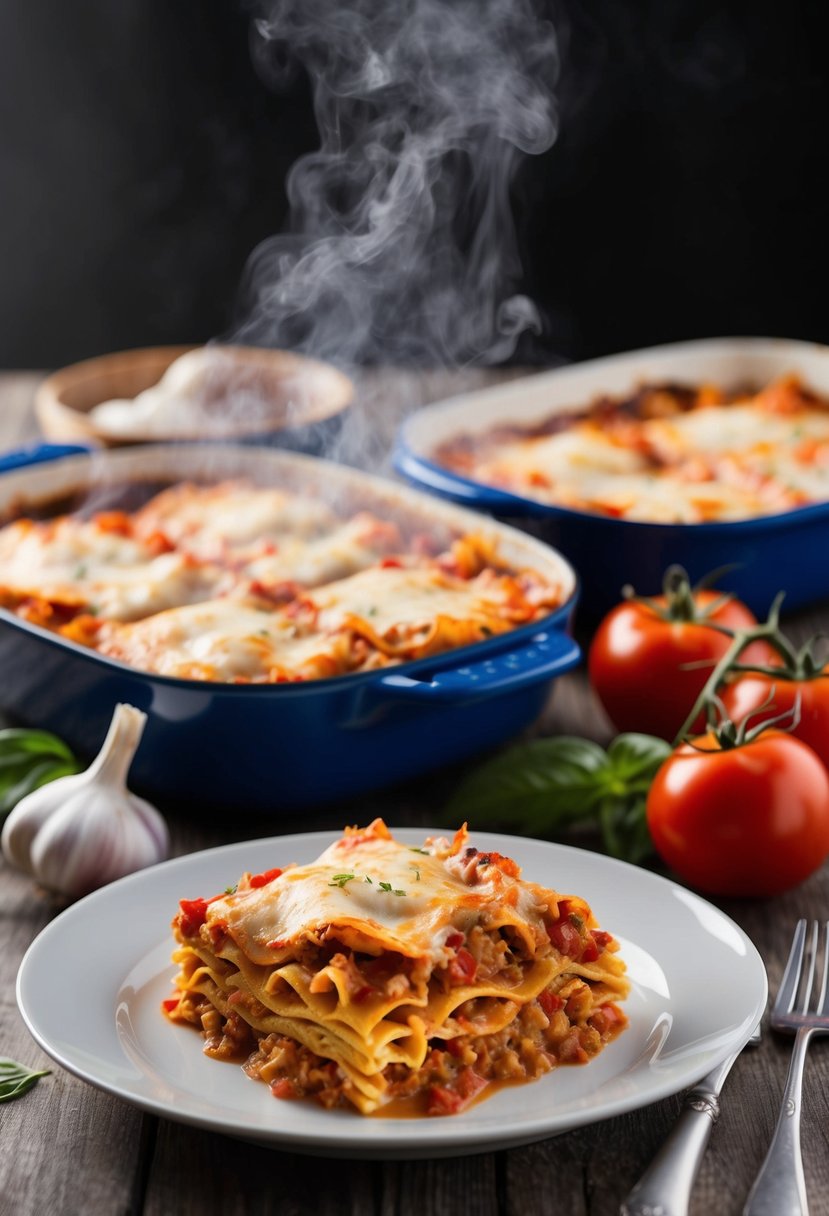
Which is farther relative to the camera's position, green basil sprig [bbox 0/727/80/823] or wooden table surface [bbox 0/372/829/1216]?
green basil sprig [bbox 0/727/80/823]

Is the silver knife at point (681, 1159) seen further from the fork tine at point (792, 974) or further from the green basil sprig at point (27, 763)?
the green basil sprig at point (27, 763)

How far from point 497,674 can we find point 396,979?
0.91 meters

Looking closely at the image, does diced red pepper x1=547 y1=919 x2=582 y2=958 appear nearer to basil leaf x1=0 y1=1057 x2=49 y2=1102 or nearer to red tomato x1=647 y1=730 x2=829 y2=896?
red tomato x1=647 y1=730 x2=829 y2=896

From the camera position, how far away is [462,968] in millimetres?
1731

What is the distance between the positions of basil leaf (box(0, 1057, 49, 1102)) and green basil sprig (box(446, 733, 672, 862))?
2.86ft

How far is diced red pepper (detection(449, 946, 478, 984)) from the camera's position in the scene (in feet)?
5.66

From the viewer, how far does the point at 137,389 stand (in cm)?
464

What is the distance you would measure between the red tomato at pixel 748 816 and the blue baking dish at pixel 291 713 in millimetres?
361

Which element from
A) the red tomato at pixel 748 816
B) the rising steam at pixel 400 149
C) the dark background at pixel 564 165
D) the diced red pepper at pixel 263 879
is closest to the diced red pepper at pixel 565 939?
the diced red pepper at pixel 263 879

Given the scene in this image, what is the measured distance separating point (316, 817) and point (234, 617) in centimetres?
41

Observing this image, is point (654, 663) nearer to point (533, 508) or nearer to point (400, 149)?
point (533, 508)

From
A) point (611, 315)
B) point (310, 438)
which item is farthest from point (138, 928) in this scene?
point (611, 315)

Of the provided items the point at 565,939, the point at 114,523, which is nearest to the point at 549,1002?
the point at 565,939

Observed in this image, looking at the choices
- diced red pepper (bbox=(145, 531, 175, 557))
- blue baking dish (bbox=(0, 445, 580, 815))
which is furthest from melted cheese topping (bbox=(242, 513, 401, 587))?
blue baking dish (bbox=(0, 445, 580, 815))
